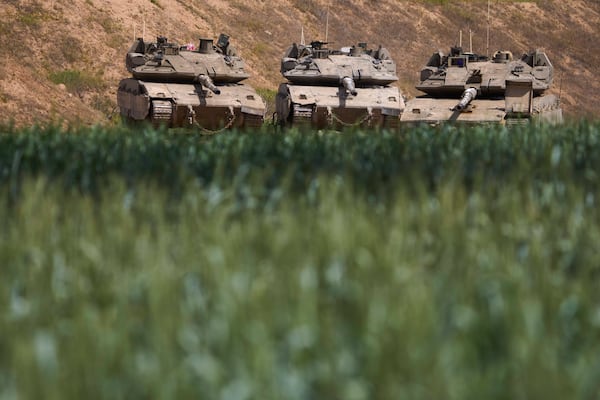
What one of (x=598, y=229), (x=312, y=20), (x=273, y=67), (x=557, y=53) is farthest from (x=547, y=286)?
(x=557, y=53)

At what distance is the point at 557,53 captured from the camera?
58.5 m

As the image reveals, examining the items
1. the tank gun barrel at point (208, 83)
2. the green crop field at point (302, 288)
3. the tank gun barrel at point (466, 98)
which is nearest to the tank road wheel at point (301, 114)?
the tank gun barrel at point (208, 83)

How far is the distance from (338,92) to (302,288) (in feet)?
69.2

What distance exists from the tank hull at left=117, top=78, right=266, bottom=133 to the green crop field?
612 inches

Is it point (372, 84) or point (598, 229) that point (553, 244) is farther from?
point (372, 84)

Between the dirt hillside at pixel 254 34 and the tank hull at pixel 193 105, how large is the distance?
6.35 feet

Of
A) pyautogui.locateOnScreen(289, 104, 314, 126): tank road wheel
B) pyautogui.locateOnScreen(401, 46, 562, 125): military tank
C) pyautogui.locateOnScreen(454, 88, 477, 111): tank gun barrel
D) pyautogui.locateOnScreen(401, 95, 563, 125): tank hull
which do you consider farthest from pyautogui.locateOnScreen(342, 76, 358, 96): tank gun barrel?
pyautogui.locateOnScreen(454, 88, 477, 111): tank gun barrel

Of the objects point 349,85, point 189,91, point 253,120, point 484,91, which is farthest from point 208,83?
point 484,91

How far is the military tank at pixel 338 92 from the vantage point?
2519 cm

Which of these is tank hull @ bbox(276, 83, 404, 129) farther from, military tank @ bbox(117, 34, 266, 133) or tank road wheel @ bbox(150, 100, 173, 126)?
tank road wheel @ bbox(150, 100, 173, 126)

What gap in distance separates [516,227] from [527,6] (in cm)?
5709

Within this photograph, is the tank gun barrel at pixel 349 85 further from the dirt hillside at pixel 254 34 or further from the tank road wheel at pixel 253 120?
the dirt hillside at pixel 254 34

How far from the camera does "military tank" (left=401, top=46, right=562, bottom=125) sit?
23.1 m

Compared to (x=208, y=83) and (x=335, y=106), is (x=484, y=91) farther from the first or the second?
(x=208, y=83)
